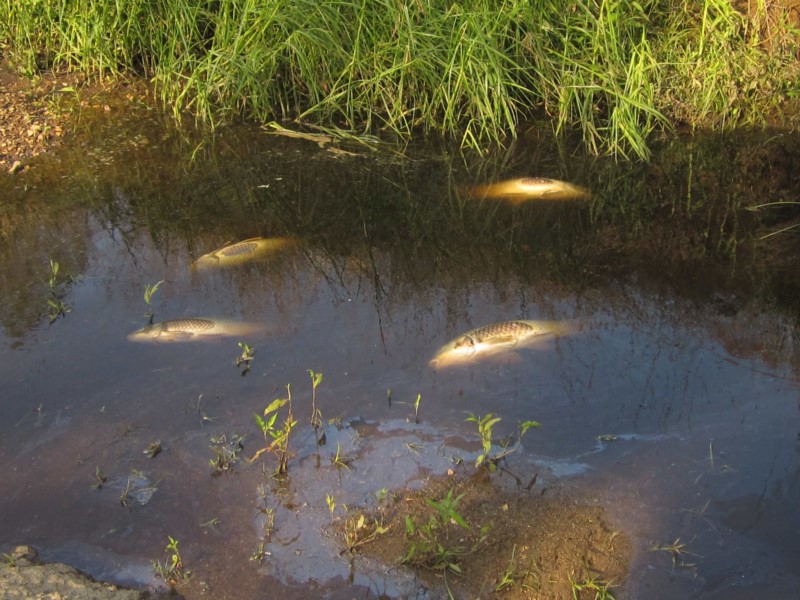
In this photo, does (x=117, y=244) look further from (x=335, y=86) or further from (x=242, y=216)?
(x=335, y=86)

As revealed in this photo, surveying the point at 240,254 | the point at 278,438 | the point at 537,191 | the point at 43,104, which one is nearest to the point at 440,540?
the point at 278,438

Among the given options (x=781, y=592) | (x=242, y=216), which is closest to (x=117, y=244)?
(x=242, y=216)

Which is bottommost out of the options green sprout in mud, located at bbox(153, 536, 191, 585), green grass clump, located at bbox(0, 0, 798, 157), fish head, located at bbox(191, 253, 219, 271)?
green sprout in mud, located at bbox(153, 536, 191, 585)

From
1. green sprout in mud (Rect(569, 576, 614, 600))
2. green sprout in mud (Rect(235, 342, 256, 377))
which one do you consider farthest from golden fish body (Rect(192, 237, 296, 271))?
green sprout in mud (Rect(569, 576, 614, 600))

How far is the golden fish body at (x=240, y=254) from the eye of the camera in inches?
163

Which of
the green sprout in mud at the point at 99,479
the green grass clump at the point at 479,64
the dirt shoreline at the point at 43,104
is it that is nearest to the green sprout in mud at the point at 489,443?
the green sprout in mud at the point at 99,479

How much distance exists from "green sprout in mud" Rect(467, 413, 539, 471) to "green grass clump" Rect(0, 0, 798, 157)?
114 inches

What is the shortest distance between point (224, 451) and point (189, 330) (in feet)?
2.57

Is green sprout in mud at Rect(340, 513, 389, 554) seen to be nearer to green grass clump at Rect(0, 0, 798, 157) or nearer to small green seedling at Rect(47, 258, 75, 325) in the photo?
small green seedling at Rect(47, 258, 75, 325)

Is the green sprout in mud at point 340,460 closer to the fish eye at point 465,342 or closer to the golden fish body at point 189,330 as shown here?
the fish eye at point 465,342

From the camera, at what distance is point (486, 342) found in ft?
11.2

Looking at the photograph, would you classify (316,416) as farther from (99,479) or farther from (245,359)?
(99,479)

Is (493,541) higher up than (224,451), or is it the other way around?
(224,451)

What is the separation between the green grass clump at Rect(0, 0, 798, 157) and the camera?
5516mm
